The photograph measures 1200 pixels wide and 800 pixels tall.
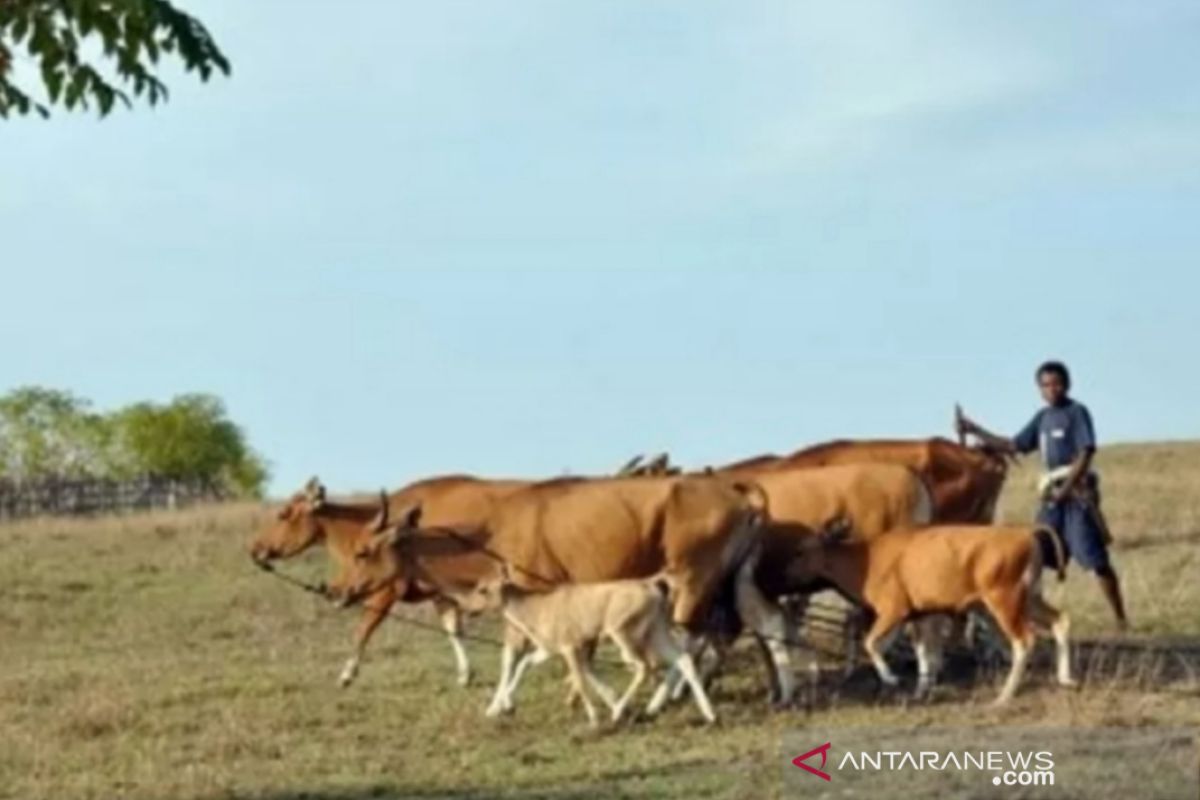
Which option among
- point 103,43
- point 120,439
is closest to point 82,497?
point 120,439

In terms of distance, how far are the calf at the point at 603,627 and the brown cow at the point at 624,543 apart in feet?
1.89

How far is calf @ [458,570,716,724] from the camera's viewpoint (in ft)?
43.8

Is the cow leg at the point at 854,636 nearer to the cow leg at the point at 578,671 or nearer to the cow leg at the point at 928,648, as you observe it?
the cow leg at the point at 928,648

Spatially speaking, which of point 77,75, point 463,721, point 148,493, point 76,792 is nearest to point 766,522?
point 463,721

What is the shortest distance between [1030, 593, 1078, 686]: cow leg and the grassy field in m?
0.15

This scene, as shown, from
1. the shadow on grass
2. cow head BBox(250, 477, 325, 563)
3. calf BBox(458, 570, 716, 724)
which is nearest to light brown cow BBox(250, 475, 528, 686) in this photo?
cow head BBox(250, 477, 325, 563)

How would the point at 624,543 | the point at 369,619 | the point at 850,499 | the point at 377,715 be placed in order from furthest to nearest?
the point at 369,619, the point at 850,499, the point at 624,543, the point at 377,715

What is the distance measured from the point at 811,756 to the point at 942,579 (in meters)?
2.58

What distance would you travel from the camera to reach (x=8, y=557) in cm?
3164

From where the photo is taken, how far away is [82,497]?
Result: 161 ft

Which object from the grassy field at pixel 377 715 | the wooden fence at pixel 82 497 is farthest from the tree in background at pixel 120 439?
the grassy field at pixel 377 715

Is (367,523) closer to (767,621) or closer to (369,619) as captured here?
(369,619)

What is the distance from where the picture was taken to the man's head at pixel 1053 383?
1655 cm

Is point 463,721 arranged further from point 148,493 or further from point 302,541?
point 148,493
